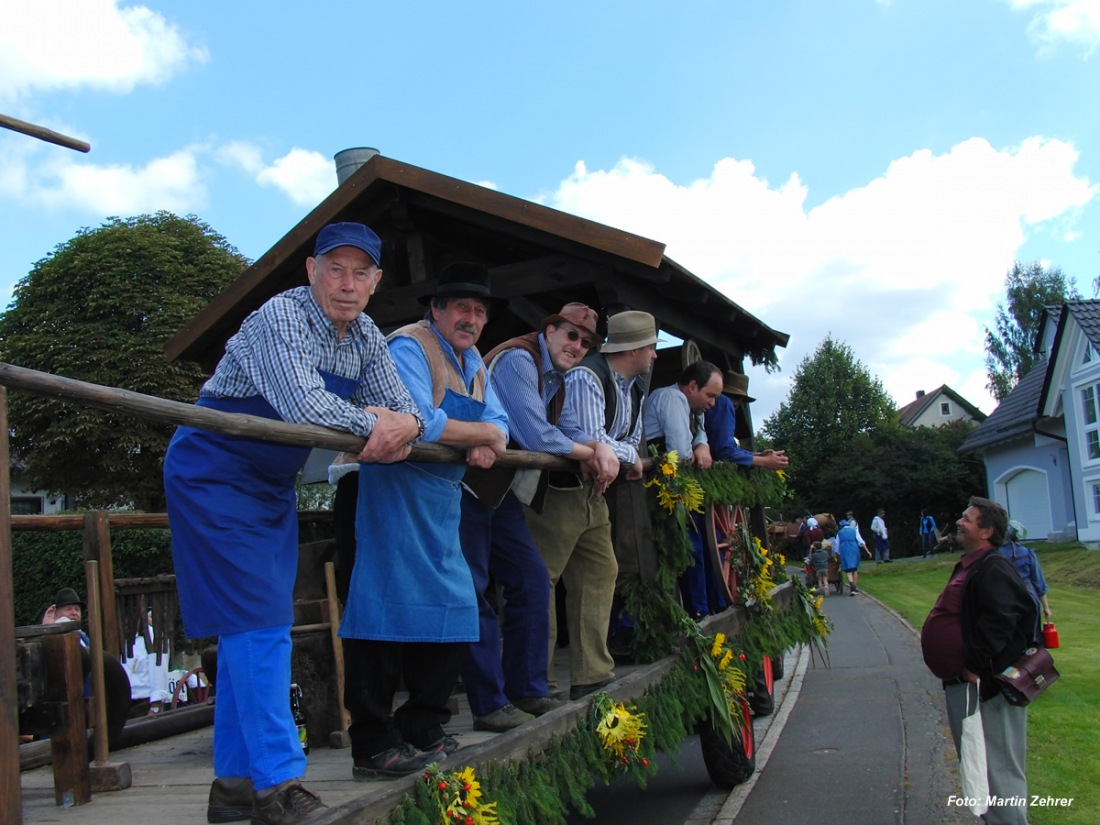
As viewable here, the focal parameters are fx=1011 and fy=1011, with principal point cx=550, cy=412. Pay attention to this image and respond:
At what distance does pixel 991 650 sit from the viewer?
505cm

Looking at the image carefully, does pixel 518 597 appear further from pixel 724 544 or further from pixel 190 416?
pixel 724 544

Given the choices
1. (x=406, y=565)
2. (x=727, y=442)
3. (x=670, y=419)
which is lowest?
(x=406, y=565)

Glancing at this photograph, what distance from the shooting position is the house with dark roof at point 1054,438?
30562 mm

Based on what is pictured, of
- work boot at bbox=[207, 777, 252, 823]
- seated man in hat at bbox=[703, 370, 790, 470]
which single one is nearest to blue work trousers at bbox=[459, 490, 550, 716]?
work boot at bbox=[207, 777, 252, 823]

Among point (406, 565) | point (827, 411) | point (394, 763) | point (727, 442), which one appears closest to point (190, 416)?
point (406, 565)

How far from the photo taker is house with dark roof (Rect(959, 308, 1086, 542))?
100 feet

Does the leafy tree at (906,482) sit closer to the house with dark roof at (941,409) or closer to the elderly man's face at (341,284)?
the house with dark roof at (941,409)

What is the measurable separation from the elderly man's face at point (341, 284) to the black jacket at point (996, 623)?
3738 millimetres

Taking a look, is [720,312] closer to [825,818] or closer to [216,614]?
[825,818]

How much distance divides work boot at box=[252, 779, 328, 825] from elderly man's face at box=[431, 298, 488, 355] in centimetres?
155

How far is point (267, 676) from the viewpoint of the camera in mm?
2646

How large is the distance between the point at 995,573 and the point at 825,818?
178 cm

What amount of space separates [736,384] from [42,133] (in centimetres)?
686

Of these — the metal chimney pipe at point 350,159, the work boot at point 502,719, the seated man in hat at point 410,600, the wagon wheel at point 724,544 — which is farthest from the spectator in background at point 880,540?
the seated man in hat at point 410,600
